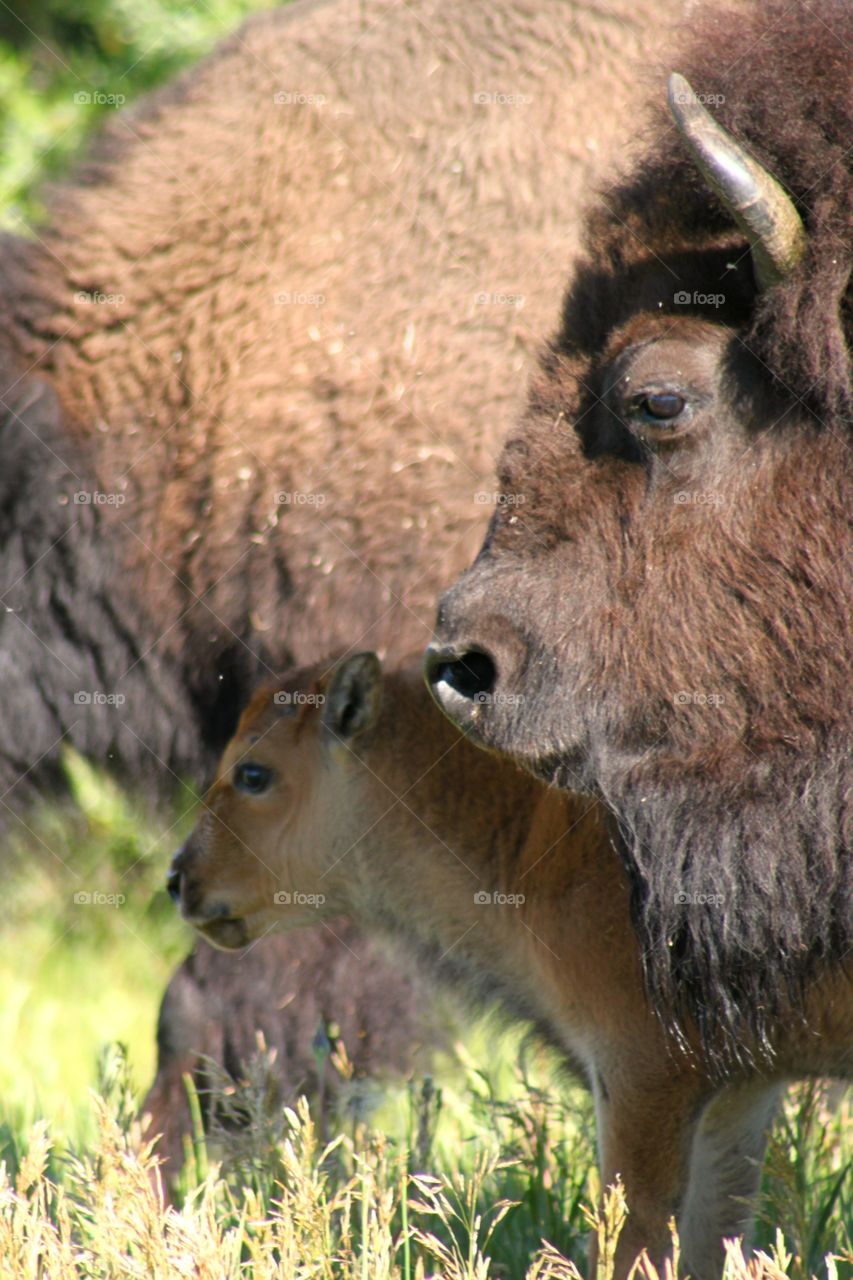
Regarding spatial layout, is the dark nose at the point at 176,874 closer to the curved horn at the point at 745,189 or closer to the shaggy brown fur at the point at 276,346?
the shaggy brown fur at the point at 276,346

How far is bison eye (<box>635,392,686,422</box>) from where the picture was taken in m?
3.35

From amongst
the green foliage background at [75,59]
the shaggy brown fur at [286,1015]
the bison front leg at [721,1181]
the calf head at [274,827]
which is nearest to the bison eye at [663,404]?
the calf head at [274,827]

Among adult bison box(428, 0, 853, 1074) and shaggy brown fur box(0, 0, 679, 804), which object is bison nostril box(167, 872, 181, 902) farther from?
adult bison box(428, 0, 853, 1074)

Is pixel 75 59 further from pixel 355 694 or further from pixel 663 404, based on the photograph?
pixel 663 404

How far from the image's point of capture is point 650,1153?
364 centimetres

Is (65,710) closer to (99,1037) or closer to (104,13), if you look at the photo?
(99,1037)

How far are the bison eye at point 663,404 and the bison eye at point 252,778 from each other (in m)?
1.53

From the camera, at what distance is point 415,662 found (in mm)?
4523

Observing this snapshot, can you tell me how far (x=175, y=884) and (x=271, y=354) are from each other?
1.61 m

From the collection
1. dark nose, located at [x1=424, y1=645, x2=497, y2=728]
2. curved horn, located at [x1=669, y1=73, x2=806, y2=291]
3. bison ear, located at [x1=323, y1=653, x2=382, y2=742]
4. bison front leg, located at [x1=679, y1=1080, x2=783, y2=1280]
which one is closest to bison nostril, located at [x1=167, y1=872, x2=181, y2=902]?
bison ear, located at [x1=323, y1=653, x2=382, y2=742]

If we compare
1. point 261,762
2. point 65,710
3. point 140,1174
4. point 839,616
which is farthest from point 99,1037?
point 839,616

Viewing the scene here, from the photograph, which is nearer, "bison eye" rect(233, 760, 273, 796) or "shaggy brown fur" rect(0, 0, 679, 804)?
"bison eye" rect(233, 760, 273, 796)

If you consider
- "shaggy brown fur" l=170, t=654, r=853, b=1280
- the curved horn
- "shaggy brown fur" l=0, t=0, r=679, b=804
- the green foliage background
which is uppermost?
the green foliage background

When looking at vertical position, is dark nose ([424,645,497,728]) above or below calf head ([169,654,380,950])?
below
